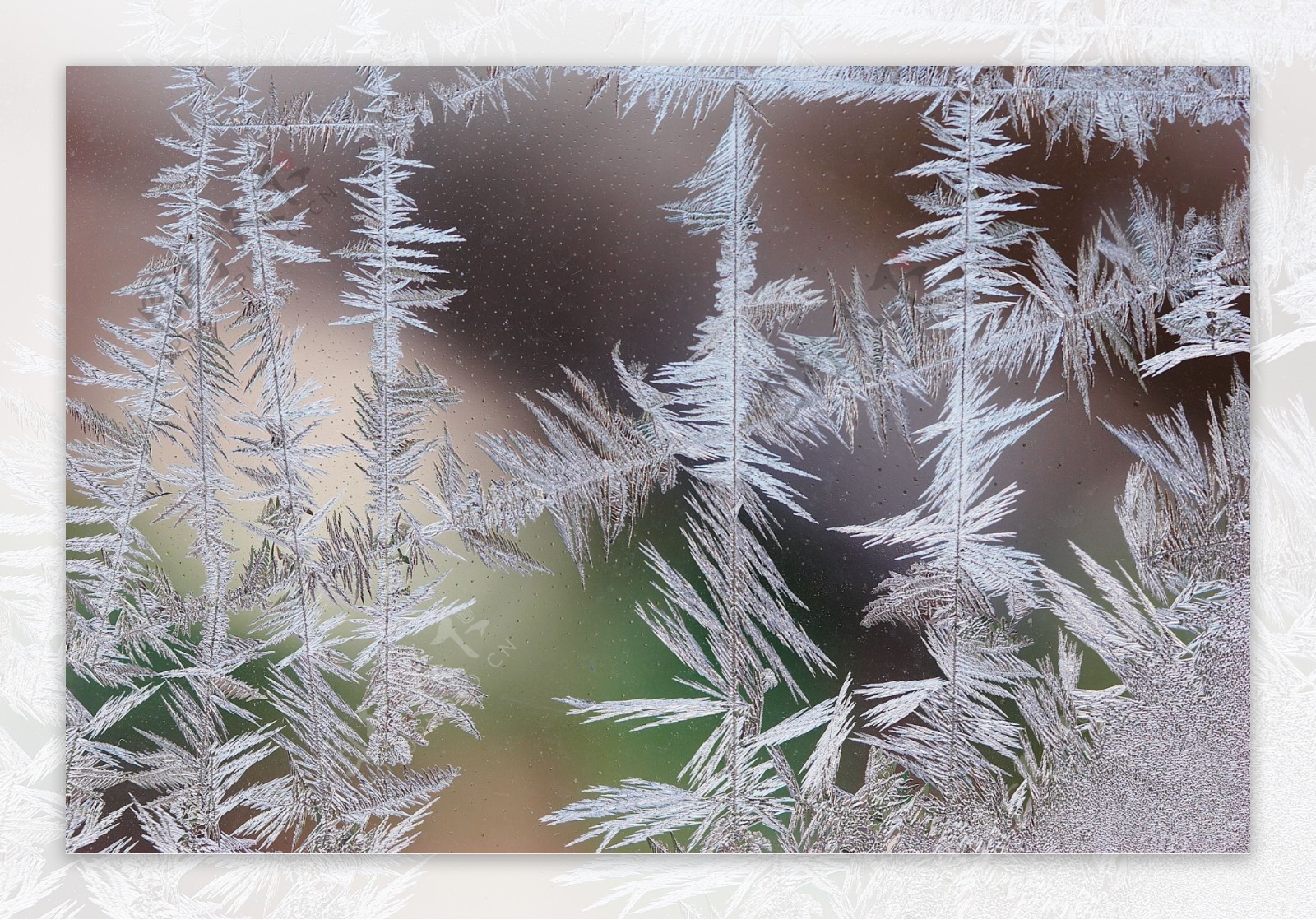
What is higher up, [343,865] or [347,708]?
[347,708]

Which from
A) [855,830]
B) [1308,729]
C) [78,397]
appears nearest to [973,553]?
[855,830]

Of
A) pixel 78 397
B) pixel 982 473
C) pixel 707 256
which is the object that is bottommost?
pixel 982 473

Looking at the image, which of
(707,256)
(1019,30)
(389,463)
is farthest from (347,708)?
(1019,30)

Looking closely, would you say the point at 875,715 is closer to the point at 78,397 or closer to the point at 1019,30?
the point at 1019,30

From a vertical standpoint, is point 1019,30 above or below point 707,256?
above

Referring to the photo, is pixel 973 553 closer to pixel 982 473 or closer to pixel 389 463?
pixel 982 473

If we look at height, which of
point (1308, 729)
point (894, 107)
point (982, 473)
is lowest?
point (1308, 729)
